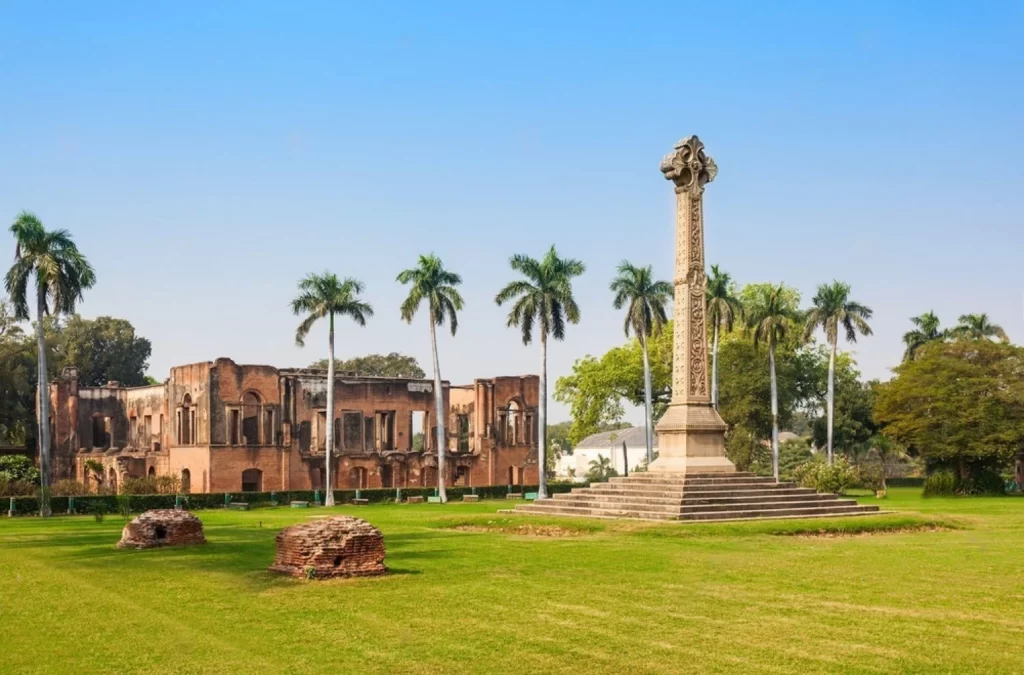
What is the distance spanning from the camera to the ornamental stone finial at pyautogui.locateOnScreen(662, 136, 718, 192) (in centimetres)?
2733

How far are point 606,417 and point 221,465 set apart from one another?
74.3 feet

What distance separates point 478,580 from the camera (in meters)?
14.7

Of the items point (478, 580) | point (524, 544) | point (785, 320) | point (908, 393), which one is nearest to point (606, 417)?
point (785, 320)

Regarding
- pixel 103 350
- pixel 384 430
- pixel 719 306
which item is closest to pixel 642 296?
pixel 719 306

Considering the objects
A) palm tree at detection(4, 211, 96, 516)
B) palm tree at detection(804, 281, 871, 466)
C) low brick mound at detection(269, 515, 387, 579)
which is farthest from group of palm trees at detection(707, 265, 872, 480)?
low brick mound at detection(269, 515, 387, 579)

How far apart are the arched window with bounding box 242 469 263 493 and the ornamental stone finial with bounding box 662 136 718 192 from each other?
97.2 ft

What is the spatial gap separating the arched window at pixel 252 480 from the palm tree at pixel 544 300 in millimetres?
13439

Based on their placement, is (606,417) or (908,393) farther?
(606,417)

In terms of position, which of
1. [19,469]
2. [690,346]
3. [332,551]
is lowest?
[19,469]

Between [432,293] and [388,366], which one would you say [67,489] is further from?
[388,366]

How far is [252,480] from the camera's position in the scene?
5097 centimetres

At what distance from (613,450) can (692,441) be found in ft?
230

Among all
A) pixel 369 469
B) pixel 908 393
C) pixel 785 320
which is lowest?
pixel 369 469

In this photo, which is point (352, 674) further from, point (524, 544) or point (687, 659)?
point (524, 544)
